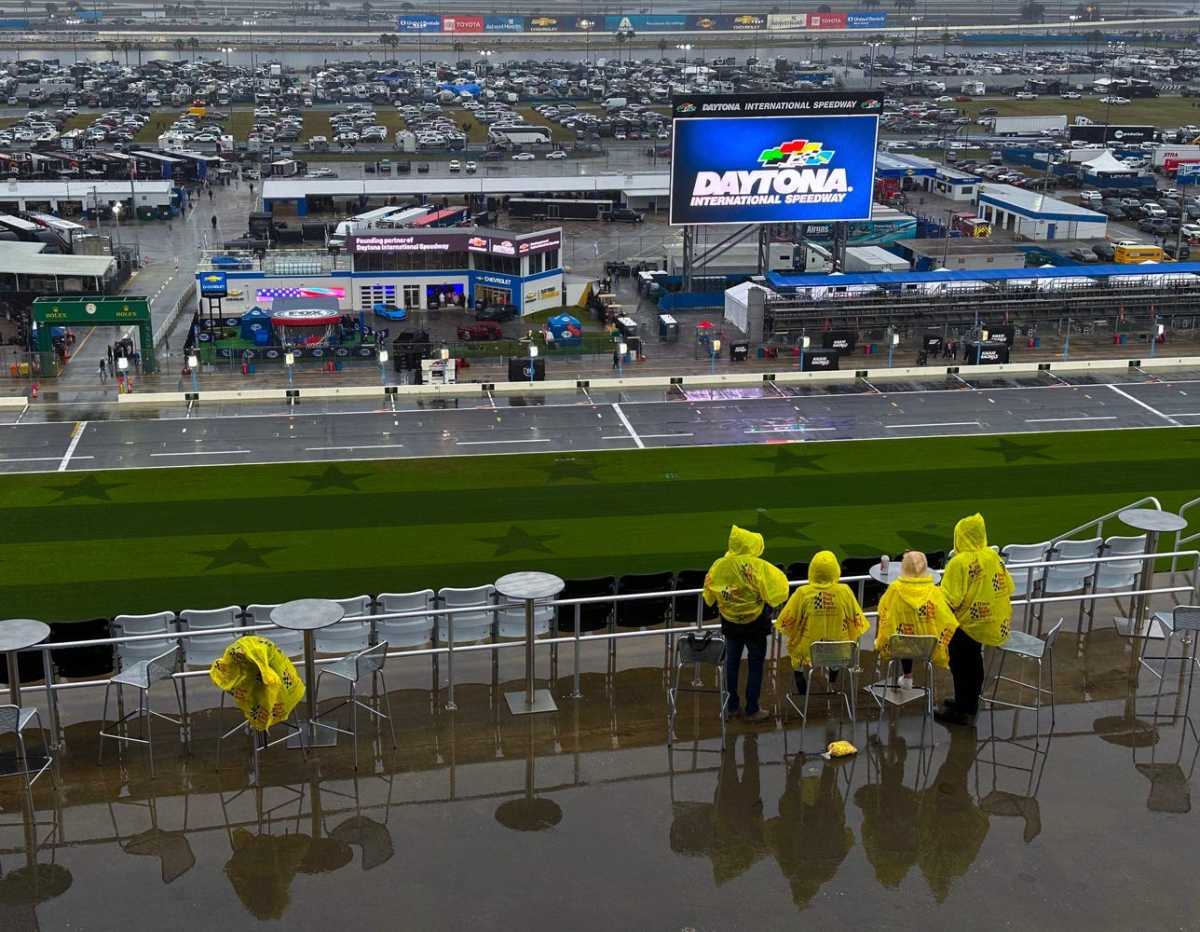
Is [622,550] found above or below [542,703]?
below

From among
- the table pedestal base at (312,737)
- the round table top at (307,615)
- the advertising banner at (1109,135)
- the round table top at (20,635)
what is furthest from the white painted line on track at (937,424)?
the advertising banner at (1109,135)

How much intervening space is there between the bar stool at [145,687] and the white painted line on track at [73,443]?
26.1m

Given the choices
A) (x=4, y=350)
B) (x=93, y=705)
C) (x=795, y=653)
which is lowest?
(x=4, y=350)

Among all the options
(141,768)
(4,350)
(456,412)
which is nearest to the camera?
(141,768)

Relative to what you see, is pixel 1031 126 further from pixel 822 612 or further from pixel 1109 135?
pixel 822 612

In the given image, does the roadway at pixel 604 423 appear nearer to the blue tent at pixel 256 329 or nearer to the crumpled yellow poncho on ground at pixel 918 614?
the blue tent at pixel 256 329

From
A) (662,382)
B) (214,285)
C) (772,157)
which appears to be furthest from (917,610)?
(214,285)

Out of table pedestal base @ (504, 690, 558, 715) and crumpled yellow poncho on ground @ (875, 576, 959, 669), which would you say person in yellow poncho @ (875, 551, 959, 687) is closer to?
crumpled yellow poncho on ground @ (875, 576, 959, 669)

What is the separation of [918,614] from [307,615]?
22.7 feet

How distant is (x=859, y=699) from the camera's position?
1747 cm

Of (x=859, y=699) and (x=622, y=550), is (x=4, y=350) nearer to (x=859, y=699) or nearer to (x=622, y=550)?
(x=622, y=550)

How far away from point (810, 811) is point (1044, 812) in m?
2.52

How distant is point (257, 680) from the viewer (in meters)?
15.2

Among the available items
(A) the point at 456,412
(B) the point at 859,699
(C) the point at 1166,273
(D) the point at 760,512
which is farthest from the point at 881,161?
(B) the point at 859,699
